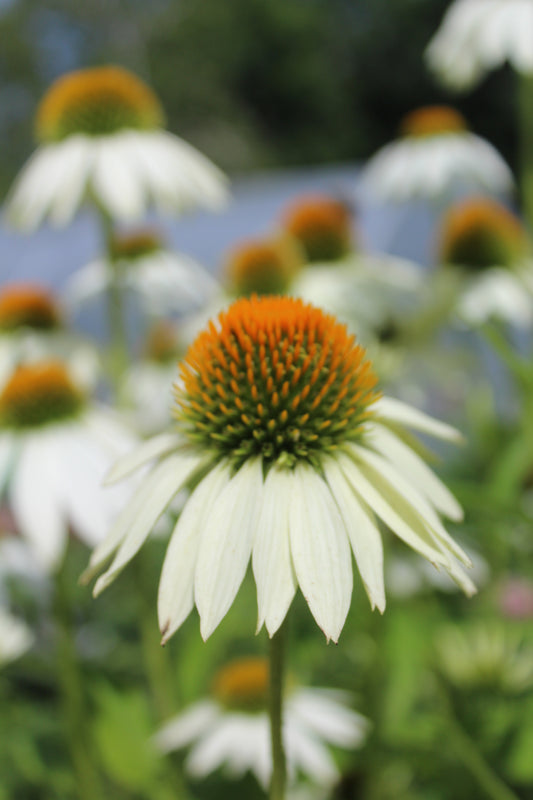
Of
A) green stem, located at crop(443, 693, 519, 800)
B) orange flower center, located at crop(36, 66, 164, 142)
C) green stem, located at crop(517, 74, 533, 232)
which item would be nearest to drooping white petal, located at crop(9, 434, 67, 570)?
green stem, located at crop(443, 693, 519, 800)

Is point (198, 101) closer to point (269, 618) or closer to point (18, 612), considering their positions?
point (18, 612)

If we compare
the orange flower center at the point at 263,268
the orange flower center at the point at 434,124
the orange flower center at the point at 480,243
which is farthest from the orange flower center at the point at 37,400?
the orange flower center at the point at 434,124

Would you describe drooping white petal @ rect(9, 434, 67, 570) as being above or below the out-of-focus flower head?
above

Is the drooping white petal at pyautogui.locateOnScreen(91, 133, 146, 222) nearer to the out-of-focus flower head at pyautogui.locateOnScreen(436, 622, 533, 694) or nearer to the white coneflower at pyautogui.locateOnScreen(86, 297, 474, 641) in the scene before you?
the white coneflower at pyautogui.locateOnScreen(86, 297, 474, 641)

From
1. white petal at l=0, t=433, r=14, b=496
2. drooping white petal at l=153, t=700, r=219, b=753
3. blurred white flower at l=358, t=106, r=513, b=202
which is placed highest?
blurred white flower at l=358, t=106, r=513, b=202

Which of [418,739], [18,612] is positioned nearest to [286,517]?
[418,739]

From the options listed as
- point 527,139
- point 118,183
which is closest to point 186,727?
point 118,183
